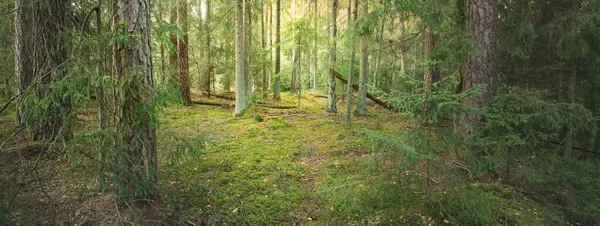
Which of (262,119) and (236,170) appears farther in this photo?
(262,119)

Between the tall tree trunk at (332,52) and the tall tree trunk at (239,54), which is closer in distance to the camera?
the tall tree trunk at (332,52)

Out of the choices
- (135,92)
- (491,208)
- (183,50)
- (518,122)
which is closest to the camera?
(135,92)

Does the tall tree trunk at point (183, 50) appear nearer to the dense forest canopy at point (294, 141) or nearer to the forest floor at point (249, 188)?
the dense forest canopy at point (294, 141)

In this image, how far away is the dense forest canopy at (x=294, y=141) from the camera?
3.15 metres

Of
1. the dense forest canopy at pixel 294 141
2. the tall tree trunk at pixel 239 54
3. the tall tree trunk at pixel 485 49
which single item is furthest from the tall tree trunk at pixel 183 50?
the tall tree trunk at pixel 485 49

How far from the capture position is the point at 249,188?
4844mm

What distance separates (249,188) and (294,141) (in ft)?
9.56

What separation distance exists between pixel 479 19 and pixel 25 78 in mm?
8313

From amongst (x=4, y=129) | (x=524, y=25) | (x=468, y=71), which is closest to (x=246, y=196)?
(x=468, y=71)

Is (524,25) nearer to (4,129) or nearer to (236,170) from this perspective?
(236,170)

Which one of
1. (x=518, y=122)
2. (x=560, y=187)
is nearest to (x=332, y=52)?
(x=518, y=122)

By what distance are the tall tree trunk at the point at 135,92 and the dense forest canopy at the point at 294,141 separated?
0.02 m

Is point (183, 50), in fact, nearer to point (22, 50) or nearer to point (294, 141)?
point (22, 50)

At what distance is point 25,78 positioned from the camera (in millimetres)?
5801
